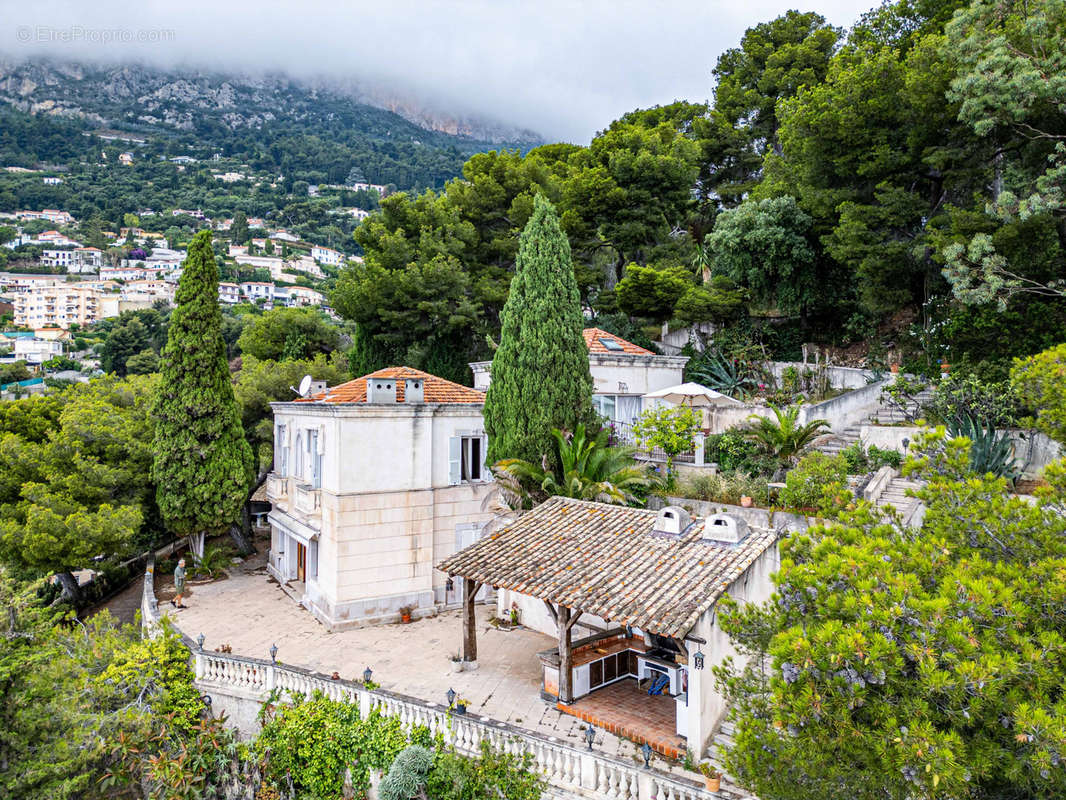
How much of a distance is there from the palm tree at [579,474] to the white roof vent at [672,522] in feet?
10.5

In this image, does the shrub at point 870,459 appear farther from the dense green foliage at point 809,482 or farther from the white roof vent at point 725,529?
the white roof vent at point 725,529

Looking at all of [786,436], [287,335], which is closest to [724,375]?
[786,436]

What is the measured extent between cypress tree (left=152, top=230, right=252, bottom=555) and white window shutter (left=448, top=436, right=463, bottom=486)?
9.13m

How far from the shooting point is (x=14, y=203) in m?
154

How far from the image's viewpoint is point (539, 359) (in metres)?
18.5

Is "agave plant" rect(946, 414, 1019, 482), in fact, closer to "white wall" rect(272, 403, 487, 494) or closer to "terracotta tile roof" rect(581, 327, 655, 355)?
"terracotta tile roof" rect(581, 327, 655, 355)

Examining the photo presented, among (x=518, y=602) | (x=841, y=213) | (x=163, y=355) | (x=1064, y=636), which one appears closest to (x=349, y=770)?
(x=518, y=602)

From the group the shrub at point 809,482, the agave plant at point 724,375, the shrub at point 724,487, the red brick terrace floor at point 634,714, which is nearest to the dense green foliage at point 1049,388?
the red brick terrace floor at point 634,714

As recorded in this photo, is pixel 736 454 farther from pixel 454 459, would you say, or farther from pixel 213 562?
pixel 213 562

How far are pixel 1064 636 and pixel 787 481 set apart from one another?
1128cm

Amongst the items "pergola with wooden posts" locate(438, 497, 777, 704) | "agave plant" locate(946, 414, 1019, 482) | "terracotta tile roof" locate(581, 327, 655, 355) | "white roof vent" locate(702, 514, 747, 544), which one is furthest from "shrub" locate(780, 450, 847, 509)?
"terracotta tile roof" locate(581, 327, 655, 355)

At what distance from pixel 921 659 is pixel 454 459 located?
15923mm

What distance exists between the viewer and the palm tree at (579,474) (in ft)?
55.1

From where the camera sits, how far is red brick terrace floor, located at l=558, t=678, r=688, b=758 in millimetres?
11055
